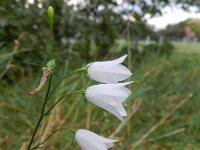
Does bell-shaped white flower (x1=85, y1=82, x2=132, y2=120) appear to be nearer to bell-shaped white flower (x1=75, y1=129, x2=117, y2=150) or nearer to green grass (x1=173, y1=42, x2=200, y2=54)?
bell-shaped white flower (x1=75, y1=129, x2=117, y2=150)

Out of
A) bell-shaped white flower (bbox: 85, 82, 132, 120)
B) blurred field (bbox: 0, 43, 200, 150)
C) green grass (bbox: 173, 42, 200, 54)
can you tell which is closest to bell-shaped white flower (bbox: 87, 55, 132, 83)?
bell-shaped white flower (bbox: 85, 82, 132, 120)

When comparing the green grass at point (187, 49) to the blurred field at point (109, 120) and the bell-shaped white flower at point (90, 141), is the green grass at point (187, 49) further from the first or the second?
the bell-shaped white flower at point (90, 141)

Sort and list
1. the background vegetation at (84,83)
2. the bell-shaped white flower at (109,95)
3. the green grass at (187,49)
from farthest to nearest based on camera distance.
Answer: the green grass at (187,49), the background vegetation at (84,83), the bell-shaped white flower at (109,95)

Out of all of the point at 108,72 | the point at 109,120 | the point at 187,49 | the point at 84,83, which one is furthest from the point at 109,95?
the point at 187,49

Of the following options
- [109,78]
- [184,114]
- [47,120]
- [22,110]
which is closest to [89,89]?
[109,78]

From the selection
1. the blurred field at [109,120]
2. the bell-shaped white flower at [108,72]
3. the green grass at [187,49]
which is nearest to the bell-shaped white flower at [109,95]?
the bell-shaped white flower at [108,72]

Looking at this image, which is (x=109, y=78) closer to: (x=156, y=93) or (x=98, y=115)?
(x=98, y=115)
